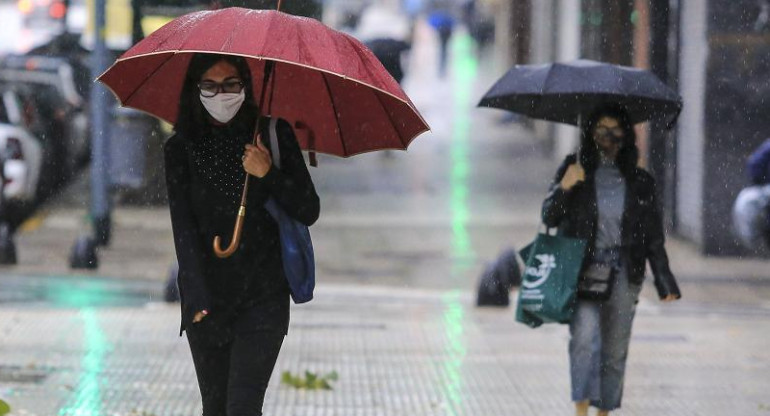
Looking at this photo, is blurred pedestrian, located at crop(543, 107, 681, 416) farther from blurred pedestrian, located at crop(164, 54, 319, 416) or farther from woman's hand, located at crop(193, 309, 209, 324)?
woman's hand, located at crop(193, 309, 209, 324)

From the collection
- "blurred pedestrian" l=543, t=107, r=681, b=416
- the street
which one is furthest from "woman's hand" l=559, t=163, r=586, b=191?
the street

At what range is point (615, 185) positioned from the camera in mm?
6965

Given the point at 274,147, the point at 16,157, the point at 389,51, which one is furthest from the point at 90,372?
the point at 389,51

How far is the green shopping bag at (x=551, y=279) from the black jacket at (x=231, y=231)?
216 cm

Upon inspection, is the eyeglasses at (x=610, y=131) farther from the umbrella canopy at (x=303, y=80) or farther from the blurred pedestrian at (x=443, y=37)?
the blurred pedestrian at (x=443, y=37)

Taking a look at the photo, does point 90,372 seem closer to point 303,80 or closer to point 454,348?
point 454,348

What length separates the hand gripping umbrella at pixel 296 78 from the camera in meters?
4.95

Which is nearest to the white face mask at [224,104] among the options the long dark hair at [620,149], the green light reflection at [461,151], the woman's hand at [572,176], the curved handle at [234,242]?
the curved handle at [234,242]

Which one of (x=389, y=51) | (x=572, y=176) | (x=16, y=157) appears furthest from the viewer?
(x=389, y=51)

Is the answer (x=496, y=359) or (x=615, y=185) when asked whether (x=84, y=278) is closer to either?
(x=496, y=359)

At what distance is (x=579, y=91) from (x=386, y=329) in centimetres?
408

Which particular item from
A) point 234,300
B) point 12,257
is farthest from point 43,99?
point 234,300

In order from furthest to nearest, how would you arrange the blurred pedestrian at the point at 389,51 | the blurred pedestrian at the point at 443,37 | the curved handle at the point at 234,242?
the blurred pedestrian at the point at 443,37 < the blurred pedestrian at the point at 389,51 < the curved handle at the point at 234,242

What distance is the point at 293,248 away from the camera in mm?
4988
